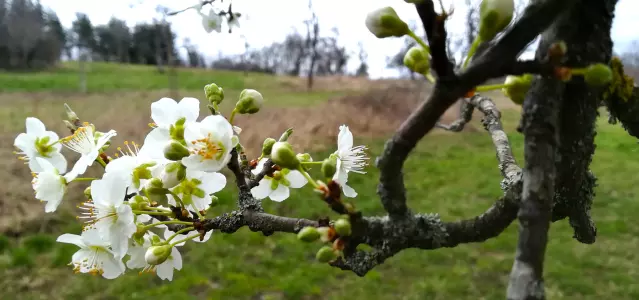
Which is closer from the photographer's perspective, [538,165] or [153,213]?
[538,165]

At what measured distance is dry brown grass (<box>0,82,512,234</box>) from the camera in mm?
3688

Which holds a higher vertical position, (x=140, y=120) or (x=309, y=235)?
(x=309, y=235)

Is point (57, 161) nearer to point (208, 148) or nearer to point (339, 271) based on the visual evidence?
point (208, 148)

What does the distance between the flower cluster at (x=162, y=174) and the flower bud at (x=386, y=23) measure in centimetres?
12

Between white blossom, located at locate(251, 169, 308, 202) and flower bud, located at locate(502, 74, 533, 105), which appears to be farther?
A: white blossom, located at locate(251, 169, 308, 202)

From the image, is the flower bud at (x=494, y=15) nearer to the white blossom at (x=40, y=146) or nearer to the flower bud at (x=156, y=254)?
the flower bud at (x=156, y=254)

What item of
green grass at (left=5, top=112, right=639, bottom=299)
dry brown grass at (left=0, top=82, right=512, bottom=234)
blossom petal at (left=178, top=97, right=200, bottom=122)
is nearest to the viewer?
blossom petal at (left=178, top=97, right=200, bottom=122)

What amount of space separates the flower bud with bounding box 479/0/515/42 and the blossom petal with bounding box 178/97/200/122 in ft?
1.25

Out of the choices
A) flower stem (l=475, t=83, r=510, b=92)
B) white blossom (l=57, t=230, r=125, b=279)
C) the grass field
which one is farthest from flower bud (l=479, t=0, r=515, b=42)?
the grass field

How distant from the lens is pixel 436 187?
15.1 feet

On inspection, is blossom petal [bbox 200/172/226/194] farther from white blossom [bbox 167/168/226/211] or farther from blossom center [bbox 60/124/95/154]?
blossom center [bbox 60/124/95/154]

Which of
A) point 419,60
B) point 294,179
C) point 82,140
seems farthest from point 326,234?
point 82,140

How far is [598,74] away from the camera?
0.90ft

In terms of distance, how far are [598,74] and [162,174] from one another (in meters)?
0.42
